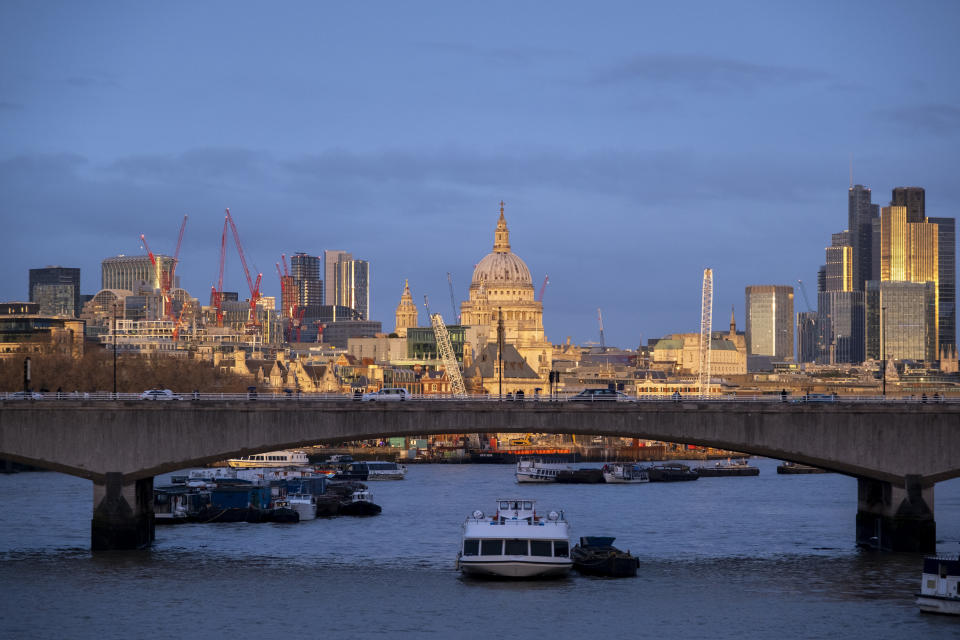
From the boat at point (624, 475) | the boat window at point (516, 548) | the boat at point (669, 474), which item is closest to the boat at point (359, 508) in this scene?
the boat window at point (516, 548)

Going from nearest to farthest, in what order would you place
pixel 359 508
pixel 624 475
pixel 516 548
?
pixel 516 548
pixel 359 508
pixel 624 475

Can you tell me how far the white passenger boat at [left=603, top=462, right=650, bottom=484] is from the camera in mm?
164750

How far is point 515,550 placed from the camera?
8119 centimetres

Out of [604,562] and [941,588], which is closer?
[941,588]

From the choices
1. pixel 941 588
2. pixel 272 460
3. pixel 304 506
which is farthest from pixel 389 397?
pixel 272 460

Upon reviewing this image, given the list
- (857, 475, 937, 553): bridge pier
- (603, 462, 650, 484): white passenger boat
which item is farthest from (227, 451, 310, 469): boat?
(857, 475, 937, 553): bridge pier

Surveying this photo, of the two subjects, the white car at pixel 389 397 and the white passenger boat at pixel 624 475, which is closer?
the white car at pixel 389 397

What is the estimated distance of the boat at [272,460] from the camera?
16525 cm

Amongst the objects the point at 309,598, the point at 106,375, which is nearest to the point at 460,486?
the point at 106,375

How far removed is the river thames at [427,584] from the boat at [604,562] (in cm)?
87

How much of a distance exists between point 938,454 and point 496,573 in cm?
2300

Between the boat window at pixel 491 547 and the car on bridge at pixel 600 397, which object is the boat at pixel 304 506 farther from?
the boat window at pixel 491 547

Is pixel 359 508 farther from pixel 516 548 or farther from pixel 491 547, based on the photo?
pixel 516 548

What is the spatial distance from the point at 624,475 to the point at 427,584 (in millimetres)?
88076
